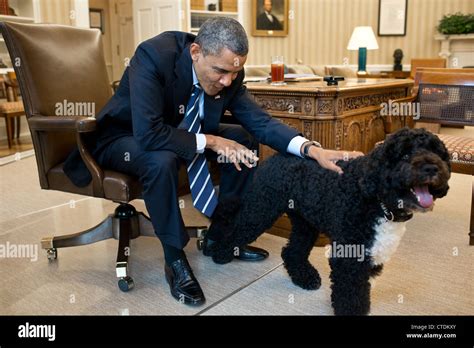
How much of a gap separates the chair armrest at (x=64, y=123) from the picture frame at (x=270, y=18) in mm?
5688

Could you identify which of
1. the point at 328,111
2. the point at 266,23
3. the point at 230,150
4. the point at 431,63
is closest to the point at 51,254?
the point at 230,150

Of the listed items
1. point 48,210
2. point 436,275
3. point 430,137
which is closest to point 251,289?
point 436,275

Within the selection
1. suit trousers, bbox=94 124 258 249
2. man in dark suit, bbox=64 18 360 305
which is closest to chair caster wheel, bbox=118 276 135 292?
man in dark suit, bbox=64 18 360 305

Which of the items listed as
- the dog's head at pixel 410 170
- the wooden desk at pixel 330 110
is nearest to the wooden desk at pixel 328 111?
the wooden desk at pixel 330 110

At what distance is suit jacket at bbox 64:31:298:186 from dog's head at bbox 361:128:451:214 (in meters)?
0.56

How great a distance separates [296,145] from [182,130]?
1.56 ft

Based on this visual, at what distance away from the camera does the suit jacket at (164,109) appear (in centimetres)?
183

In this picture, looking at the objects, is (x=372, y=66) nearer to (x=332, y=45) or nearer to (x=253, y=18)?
(x=332, y=45)

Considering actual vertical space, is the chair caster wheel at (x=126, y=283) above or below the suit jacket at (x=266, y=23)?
below

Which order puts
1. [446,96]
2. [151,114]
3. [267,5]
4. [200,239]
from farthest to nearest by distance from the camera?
[267,5], [446,96], [200,239], [151,114]

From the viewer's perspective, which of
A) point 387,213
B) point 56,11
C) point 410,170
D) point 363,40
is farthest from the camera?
point 363,40

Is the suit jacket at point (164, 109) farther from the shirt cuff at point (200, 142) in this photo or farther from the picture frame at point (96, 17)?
the picture frame at point (96, 17)

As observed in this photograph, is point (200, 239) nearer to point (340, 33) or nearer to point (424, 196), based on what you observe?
point (424, 196)

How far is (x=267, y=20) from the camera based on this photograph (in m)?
7.24
